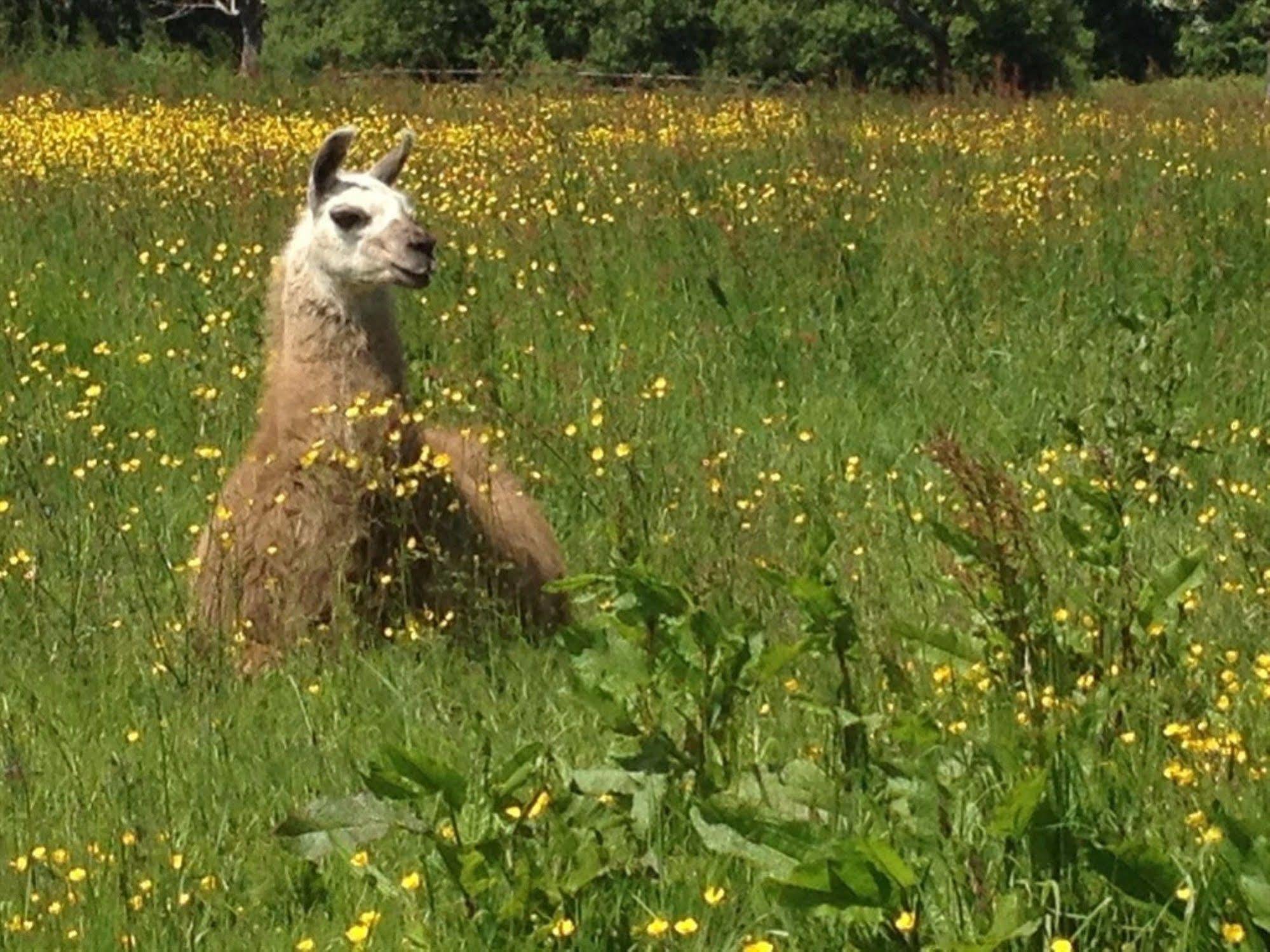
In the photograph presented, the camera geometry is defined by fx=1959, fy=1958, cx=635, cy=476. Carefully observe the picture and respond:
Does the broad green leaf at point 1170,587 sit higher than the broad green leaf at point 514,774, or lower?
higher

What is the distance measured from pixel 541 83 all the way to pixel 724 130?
5721mm

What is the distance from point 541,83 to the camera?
18.1 metres

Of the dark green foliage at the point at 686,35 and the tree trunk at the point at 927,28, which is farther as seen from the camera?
the dark green foliage at the point at 686,35

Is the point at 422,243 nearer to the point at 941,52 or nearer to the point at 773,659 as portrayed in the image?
the point at 773,659

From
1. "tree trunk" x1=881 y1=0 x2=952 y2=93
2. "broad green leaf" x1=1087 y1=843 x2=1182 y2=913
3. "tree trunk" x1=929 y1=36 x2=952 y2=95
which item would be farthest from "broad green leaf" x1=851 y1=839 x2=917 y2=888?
"tree trunk" x1=881 y1=0 x2=952 y2=93

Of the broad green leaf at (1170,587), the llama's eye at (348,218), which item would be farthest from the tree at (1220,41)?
the broad green leaf at (1170,587)

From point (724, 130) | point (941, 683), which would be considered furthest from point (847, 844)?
point (724, 130)

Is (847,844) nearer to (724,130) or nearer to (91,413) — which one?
(91,413)

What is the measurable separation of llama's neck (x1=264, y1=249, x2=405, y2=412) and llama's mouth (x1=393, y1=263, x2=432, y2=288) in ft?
0.62

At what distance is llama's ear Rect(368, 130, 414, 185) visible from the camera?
6445 mm

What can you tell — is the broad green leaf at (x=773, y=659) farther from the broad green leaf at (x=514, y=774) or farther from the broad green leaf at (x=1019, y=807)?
→ the broad green leaf at (x=1019, y=807)

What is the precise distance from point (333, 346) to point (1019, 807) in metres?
3.53

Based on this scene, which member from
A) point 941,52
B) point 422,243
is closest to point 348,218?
point 422,243

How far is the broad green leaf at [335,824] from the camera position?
3002 millimetres
